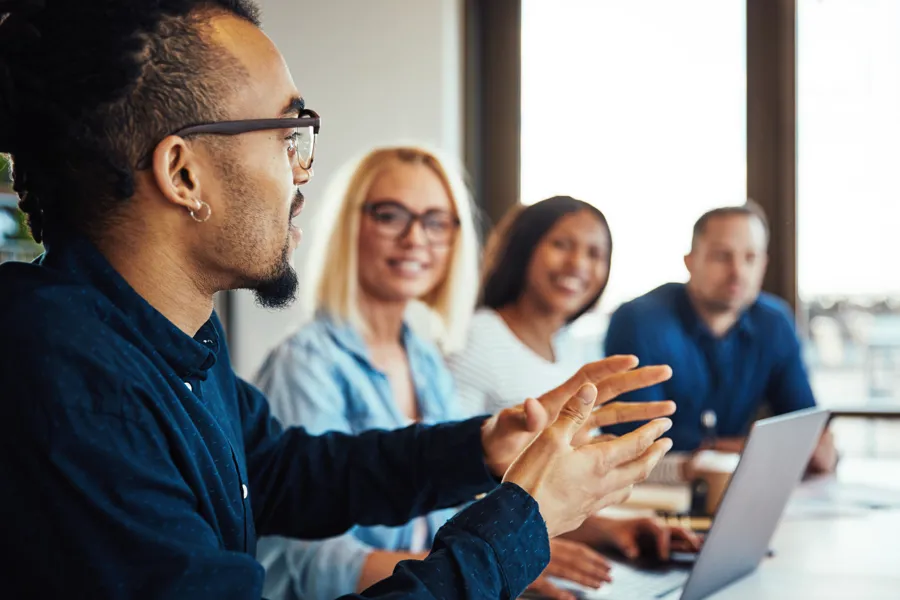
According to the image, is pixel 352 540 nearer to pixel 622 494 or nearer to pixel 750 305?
pixel 622 494

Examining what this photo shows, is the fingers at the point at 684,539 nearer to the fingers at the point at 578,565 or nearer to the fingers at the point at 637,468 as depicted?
the fingers at the point at 578,565

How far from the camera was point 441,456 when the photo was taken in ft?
4.17

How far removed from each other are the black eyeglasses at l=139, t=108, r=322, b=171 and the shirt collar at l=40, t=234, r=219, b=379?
4.2 inches

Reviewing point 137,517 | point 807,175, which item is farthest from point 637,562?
point 807,175

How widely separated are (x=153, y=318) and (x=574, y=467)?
446 mm

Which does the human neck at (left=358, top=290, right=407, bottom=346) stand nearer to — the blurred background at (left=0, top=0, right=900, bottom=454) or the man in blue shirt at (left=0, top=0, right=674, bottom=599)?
the man in blue shirt at (left=0, top=0, right=674, bottom=599)

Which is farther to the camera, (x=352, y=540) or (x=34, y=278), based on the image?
(x=352, y=540)

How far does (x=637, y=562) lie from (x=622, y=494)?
17.7 inches

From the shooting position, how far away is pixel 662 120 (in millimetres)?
3637

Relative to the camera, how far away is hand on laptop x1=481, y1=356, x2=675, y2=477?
118 centimetres

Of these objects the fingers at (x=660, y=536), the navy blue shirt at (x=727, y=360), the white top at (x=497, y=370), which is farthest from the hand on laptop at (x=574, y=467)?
the navy blue shirt at (x=727, y=360)

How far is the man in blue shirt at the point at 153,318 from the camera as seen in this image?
772 millimetres

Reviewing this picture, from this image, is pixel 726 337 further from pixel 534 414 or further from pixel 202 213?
pixel 202 213

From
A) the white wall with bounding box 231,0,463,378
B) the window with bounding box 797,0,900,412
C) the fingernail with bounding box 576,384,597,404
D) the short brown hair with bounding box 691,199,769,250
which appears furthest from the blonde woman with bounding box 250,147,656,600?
the window with bounding box 797,0,900,412
